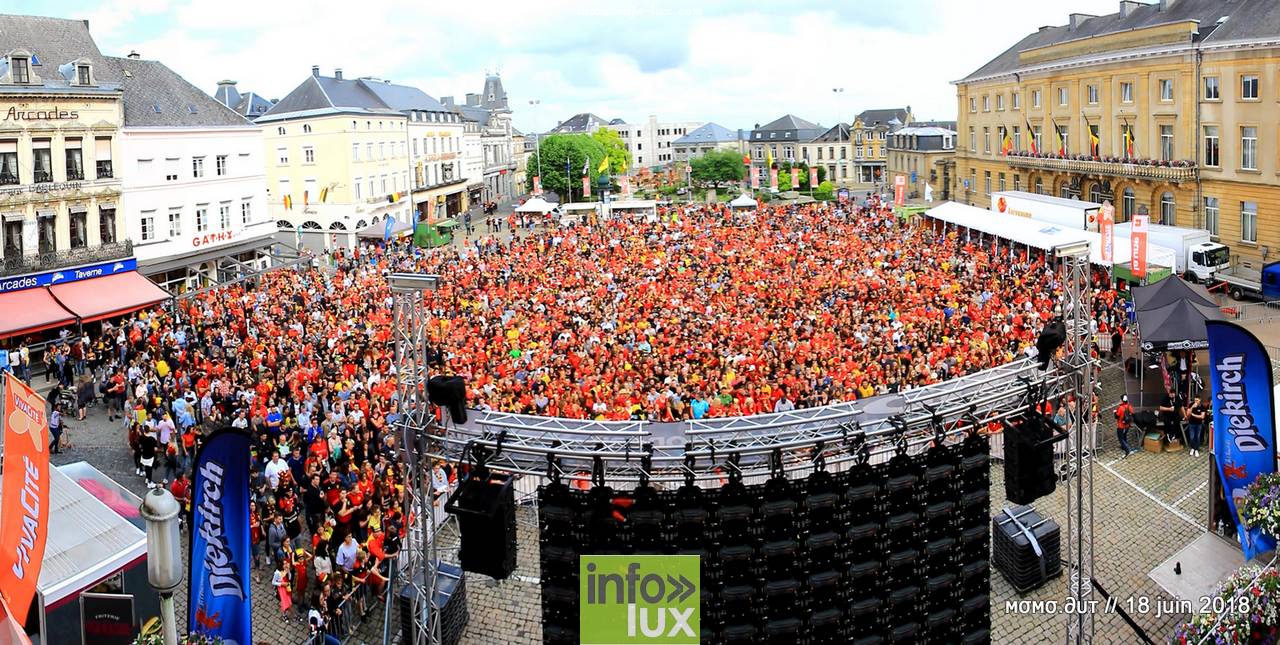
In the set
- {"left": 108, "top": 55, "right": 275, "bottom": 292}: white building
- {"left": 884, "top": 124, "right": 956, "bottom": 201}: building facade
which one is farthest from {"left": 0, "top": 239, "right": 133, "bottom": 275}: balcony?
{"left": 884, "top": 124, "right": 956, "bottom": 201}: building facade

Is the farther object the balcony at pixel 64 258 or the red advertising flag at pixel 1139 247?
the balcony at pixel 64 258

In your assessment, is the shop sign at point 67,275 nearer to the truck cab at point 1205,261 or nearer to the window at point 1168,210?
the truck cab at point 1205,261

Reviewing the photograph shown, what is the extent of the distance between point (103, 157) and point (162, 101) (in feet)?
16.7

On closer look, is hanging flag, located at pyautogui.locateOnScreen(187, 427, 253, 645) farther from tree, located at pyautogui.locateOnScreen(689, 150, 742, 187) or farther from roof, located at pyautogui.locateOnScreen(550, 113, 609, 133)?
A: roof, located at pyautogui.locateOnScreen(550, 113, 609, 133)

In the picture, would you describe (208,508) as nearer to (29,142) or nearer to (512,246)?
(29,142)

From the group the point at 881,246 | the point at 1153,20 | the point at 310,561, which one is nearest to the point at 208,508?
the point at 310,561

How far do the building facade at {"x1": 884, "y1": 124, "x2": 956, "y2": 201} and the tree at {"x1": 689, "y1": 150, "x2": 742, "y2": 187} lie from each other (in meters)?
39.6

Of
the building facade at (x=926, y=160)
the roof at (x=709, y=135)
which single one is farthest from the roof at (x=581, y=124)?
the building facade at (x=926, y=160)

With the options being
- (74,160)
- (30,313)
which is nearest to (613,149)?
(74,160)

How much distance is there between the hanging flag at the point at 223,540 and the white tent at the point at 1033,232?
69.6 ft

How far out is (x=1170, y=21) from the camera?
4019cm

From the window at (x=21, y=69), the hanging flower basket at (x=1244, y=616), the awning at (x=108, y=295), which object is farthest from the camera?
the awning at (x=108, y=295)

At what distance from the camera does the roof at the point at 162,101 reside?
33.1m

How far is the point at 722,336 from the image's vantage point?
22984 mm
